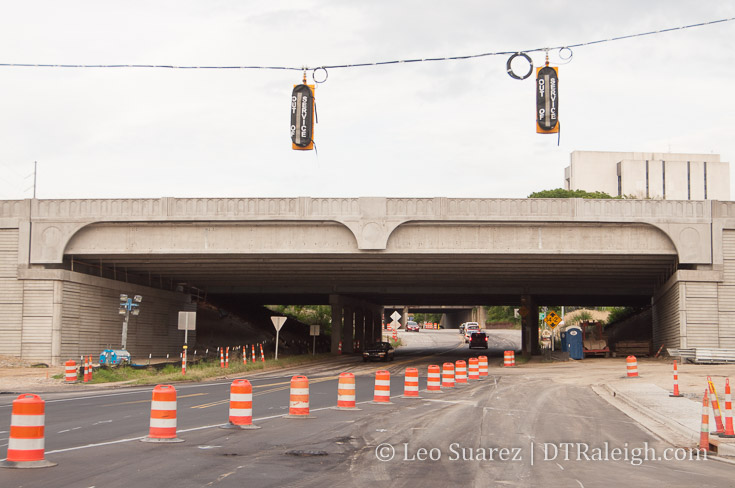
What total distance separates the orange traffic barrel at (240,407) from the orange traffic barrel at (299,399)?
6.78 feet

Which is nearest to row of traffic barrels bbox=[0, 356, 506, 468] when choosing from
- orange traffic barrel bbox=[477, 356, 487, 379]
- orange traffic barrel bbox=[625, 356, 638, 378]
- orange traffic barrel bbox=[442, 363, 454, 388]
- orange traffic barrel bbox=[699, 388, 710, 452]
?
orange traffic barrel bbox=[442, 363, 454, 388]

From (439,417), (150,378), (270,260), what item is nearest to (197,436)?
(439,417)

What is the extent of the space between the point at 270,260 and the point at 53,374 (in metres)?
A: 13.2

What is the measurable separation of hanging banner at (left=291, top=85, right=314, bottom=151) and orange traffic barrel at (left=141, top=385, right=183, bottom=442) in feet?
28.3

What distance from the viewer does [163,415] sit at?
12664mm

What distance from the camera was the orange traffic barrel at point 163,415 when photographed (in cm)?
1243

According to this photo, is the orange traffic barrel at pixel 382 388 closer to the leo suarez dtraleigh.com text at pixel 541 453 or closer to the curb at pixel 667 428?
the curb at pixel 667 428

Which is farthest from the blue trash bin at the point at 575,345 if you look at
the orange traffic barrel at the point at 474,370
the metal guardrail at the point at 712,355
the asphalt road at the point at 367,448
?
the asphalt road at the point at 367,448

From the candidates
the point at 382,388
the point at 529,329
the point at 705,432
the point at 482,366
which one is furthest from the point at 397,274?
the point at 705,432

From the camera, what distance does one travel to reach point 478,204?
1580 inches

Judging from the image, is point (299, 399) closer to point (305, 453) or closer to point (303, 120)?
point (305, 453)

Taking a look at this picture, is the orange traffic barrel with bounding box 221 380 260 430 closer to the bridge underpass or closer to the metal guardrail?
the bridge underpass

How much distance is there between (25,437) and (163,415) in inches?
110

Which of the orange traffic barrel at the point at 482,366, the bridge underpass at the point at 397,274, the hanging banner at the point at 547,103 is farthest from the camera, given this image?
the bridge underpass at the point at 397,274
